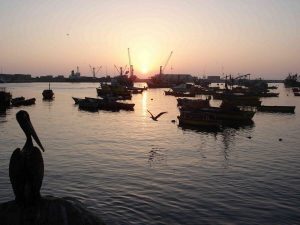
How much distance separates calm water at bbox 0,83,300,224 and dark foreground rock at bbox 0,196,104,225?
47.8 feet

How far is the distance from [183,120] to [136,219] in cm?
5168

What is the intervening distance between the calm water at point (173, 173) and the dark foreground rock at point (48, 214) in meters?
14.6

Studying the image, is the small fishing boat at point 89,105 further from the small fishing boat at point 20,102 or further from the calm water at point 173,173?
the calm water at point 173,173

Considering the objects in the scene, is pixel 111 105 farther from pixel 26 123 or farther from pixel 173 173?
pixel 26 123

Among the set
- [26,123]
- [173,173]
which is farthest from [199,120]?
[26,123]

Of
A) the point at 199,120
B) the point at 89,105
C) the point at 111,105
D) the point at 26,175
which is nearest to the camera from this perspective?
the point at 26,175

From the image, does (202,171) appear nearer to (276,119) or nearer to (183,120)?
(183,120)

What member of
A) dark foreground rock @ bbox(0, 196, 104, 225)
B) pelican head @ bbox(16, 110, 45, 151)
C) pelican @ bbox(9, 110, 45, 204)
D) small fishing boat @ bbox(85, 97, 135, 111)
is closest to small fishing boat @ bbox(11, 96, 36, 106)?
small fishing boat @ bbox(85, 97, 135, 111)

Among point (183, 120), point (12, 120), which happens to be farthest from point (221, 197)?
point (12, 120)

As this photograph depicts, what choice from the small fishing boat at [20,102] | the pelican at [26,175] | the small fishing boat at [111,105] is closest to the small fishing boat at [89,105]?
the small fishing boat at [111,105]

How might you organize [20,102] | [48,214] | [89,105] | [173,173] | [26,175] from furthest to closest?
[20,102] → [89,105] → [173,173] → [26,175] → [48,214]

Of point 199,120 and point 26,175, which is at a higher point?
point 26,175

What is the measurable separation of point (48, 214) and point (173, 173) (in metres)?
27.9

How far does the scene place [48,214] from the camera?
9.73m
